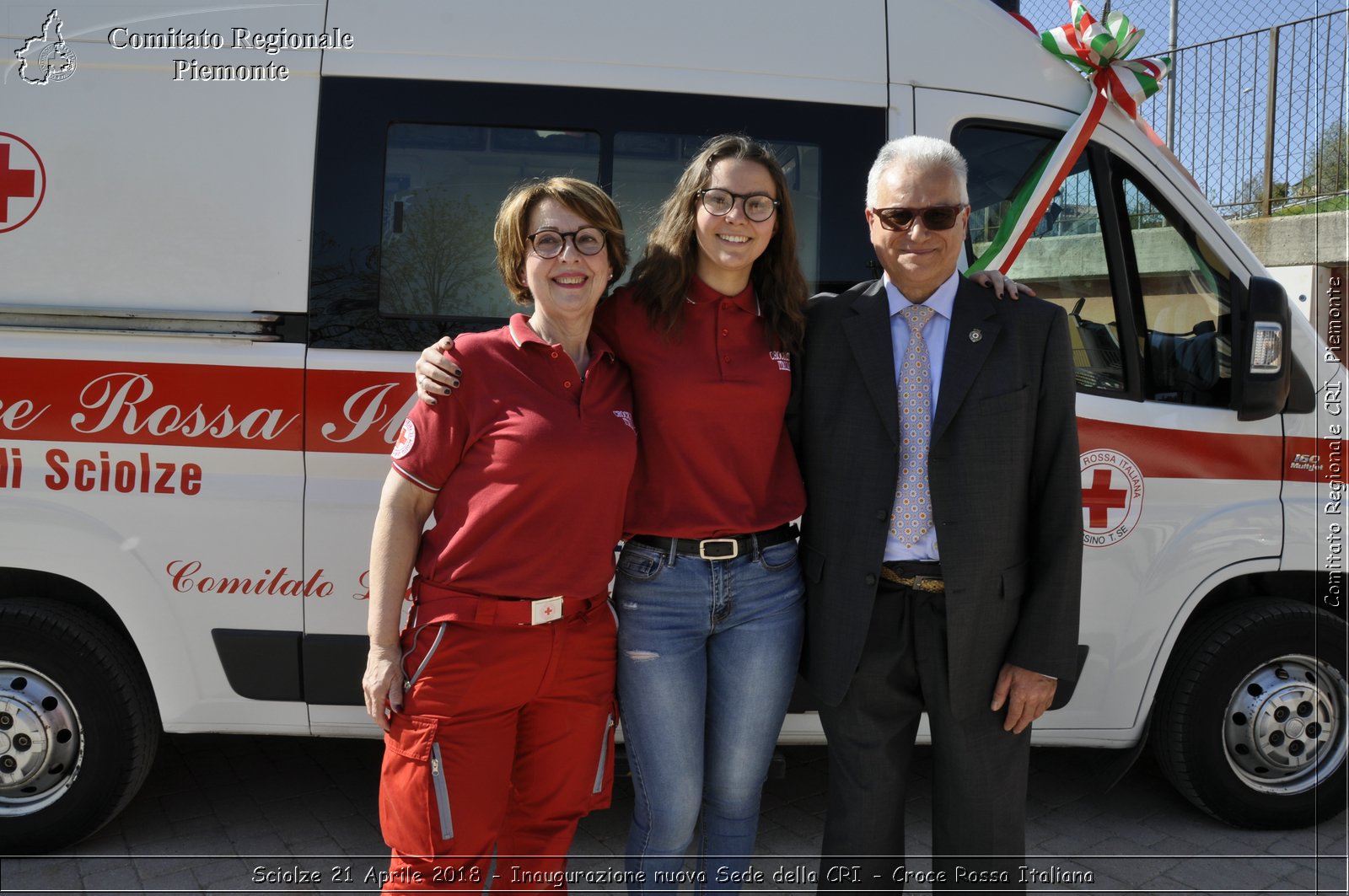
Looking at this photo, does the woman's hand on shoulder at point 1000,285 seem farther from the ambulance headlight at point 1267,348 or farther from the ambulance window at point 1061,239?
the ambulance headlight at point 1267,348

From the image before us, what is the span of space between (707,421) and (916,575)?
22.8 inches

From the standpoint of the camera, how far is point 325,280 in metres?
3.07

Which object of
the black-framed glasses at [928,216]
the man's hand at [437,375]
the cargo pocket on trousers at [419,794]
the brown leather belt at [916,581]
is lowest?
the cargo pocket on trousers at [419,794]

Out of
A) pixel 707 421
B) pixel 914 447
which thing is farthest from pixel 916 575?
pixel 707 421

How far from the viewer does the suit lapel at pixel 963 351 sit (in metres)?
2.24

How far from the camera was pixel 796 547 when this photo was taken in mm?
2422

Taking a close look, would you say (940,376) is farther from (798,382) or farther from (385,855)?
(385,855)

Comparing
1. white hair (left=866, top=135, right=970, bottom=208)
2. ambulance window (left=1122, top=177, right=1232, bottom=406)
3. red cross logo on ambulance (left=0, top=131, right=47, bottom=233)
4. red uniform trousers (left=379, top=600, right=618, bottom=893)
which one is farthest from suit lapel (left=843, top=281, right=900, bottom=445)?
red cross logo on ambulance (left=0, top=131, right=47, bottom=233)

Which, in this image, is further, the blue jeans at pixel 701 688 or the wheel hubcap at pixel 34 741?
the wheel hubcap at pixel 34 741

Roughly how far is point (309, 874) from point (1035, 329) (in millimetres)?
2668

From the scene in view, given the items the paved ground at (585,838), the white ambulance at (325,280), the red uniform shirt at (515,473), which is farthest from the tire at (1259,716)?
the red uniform shirt at (515,473)

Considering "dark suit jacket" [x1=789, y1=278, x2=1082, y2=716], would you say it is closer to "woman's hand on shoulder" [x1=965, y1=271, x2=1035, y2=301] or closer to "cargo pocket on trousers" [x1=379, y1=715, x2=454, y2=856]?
"woman's hand on shoulder" [x1=965, y1=271, x2=1035, y2=301]

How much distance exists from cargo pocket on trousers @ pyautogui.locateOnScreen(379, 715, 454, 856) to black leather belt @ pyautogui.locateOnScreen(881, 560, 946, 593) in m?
1.03

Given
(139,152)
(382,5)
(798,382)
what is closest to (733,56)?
(382,5)
